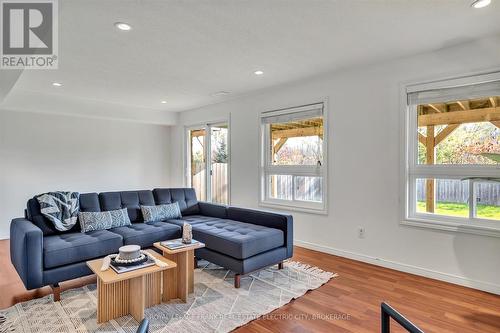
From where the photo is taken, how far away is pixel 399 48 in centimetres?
299

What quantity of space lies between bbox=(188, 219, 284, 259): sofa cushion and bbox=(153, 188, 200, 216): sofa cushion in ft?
2.77

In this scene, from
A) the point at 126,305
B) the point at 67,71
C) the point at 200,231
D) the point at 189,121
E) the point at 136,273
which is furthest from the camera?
the point at 189,121

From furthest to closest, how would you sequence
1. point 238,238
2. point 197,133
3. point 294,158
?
point 197,133, point 294,158, point 238,238

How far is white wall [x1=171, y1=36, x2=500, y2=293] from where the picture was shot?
9.22ft

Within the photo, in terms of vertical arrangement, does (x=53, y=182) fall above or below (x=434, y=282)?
above

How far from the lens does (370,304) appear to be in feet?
8.18

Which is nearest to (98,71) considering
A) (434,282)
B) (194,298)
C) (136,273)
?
(136,273)

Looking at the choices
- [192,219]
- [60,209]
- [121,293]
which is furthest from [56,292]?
[192,219]

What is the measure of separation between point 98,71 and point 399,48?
3.55 meters

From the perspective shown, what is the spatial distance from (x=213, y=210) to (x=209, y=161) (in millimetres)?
1972

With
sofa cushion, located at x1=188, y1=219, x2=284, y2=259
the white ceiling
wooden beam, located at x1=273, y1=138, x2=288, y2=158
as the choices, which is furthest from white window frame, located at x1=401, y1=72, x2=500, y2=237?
wooden beam, located at x1=273, y1=138, x2=288, y2=158

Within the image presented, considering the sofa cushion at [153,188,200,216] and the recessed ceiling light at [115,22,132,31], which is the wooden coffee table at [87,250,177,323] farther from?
the recessed ceiling light at [115,22,132,31]

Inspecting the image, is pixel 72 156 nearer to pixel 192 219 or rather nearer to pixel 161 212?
pixel 161 212

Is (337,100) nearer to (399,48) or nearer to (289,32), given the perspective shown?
(399,48)
